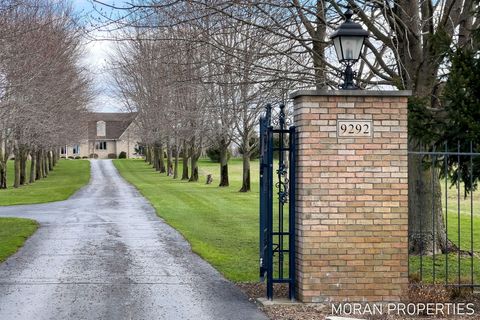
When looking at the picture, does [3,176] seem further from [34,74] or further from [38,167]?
[34,74]

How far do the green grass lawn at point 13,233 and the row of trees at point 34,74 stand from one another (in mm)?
4176

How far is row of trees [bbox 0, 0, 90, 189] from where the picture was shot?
Answer: 73.0 feet

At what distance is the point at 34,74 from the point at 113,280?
17.6m

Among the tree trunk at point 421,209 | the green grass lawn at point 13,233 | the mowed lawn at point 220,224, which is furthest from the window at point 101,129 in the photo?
the tree trunk at point 421,209

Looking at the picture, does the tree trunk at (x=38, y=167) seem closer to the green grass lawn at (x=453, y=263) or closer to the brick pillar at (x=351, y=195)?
the green grass lawn at (x=453, y=263)

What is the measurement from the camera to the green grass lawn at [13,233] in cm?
1381

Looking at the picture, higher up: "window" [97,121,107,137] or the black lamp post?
"window" [97,121,107,137]

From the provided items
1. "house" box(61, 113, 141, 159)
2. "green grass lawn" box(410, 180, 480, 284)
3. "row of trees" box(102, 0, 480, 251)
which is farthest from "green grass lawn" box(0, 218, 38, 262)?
"house" box(61, 113, 141, 159)

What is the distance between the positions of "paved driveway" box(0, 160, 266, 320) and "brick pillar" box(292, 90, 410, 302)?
3.45ft

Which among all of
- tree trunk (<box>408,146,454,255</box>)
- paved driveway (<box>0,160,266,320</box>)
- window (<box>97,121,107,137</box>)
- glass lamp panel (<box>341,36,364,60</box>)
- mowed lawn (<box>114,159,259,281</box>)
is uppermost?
window (<box>97,121,107,137</box>)

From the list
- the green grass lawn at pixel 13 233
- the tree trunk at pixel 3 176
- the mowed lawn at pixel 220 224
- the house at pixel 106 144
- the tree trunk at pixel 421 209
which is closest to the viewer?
the mowed lawn at pixel 220 224

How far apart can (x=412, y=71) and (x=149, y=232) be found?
7619mm

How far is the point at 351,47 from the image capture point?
8977 millimetres

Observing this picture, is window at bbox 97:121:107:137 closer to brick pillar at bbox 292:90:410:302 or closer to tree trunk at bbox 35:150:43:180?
tree trunk at bbox 35:150:43:180
